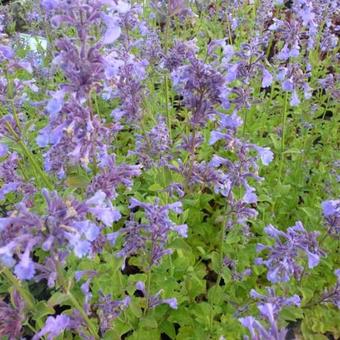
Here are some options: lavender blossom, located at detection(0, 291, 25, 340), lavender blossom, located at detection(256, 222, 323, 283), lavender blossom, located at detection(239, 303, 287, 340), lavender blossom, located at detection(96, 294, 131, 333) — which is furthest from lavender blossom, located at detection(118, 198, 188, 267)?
lavender blossom, located at detection(239, 303, 287, 340)

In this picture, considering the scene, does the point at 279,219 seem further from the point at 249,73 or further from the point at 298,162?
the point at 249,73

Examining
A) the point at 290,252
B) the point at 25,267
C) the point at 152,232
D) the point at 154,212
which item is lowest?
the point at 290,252

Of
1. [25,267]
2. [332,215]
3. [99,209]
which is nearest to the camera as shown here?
[25,267]

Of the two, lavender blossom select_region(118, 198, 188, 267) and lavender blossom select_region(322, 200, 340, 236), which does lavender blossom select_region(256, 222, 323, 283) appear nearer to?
lavender blossom select_region(322, 200, 340, 236)

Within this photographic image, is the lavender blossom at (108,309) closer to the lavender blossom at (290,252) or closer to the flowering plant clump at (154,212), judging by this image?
the flowering plant clump at (154,212)

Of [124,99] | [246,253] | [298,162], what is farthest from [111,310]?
[298,162]

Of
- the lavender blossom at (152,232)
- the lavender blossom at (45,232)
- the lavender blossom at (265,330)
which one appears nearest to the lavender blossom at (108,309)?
the lavender blossom at (152,232)

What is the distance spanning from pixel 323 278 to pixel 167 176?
1.46m

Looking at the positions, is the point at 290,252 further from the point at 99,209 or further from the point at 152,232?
the point at 99,209

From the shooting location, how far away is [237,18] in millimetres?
6199

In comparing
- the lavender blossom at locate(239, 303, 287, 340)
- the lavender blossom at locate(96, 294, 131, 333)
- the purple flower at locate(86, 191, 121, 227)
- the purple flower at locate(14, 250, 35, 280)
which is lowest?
the lavender blossom at locate(96, 294, 131, 333)

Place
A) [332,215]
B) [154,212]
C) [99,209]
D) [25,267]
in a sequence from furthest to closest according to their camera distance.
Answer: [332,215], [154,212], [99,209], [25,267]

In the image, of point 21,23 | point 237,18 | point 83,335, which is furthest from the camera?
point 21,23

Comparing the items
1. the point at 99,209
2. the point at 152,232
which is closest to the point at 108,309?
the point at 152,232
